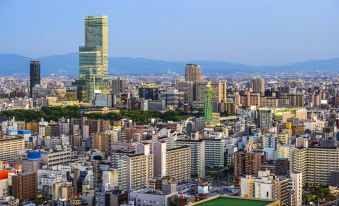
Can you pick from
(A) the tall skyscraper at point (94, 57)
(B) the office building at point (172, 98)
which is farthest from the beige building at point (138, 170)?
(A) the tall skyscraper at point (94, 57)

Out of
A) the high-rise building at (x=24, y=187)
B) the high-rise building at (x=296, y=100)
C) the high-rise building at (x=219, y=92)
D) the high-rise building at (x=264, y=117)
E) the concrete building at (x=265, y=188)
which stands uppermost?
the high-rise building at (x=219, y=92)

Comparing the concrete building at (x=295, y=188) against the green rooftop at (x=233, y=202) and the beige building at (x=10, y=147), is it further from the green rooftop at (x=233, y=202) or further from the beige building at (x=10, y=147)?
the beige building at (x=10, y=147)

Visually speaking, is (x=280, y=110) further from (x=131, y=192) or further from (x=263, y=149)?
(x=131, y=192)

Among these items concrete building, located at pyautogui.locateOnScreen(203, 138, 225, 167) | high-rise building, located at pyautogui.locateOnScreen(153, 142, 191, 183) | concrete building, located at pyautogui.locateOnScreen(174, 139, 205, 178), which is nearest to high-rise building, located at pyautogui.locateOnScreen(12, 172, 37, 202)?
high-rise building, located at pyautogui.locateOnScreen(153, 142, 191, 183)

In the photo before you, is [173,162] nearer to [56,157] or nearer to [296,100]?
[56,157]

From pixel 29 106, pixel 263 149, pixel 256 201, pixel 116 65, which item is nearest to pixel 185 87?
pixel 29 106

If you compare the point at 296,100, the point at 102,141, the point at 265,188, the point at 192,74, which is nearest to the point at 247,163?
the point at 265,188
